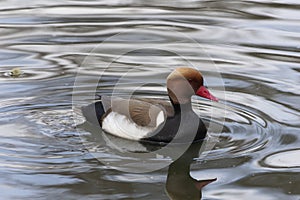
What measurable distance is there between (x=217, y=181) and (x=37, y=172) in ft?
5.04

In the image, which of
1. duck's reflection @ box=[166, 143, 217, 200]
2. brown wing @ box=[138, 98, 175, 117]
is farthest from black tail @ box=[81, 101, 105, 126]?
duck's reflection @ box=[166, 143, 217, 200]

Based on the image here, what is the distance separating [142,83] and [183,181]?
8.63 feet

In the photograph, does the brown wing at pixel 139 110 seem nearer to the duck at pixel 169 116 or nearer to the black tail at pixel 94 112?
the duck at pixel 169 116

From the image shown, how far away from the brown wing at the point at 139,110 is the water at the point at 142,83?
38 cm

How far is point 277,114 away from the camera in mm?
8508

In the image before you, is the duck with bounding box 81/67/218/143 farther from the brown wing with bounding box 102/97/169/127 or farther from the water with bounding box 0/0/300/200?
the water with bounding box 0/0/300/200

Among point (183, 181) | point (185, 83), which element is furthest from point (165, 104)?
point (183, 181)

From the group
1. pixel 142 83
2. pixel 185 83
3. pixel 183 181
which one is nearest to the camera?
pixel 183 181

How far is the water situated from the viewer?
276 inches

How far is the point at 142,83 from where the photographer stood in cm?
962

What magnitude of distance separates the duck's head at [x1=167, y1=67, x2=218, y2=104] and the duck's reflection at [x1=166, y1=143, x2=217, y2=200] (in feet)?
1.96

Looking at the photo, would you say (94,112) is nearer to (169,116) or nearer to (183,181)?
(169,116)

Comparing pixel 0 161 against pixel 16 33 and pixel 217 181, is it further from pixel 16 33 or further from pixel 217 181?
pixel 16 33

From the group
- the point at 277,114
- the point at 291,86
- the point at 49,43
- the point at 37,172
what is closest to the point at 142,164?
the point at 37,172
